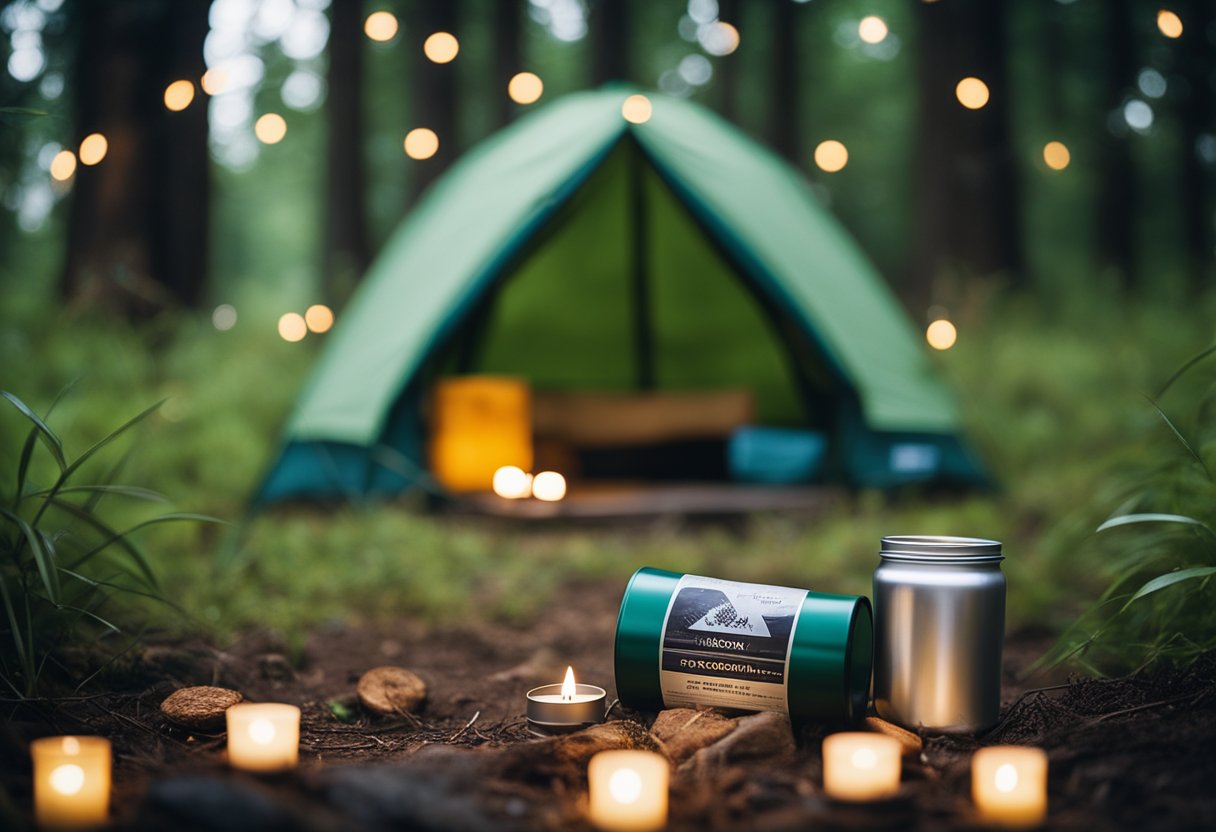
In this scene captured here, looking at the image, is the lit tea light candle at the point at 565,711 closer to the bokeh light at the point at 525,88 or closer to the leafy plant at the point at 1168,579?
the leafy plant at the point at 1168,579

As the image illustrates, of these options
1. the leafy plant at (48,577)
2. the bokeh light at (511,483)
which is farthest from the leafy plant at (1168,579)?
the bokeh light at (511,483)

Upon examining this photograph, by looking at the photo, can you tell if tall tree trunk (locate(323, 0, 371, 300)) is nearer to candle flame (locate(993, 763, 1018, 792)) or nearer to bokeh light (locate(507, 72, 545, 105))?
bokeh light (locate(507, 72, 545, 105))

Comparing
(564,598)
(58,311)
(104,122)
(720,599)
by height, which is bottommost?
(564,598)

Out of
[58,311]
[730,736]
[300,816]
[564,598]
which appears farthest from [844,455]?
[58,311]

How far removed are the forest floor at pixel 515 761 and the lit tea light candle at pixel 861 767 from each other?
0.08ft

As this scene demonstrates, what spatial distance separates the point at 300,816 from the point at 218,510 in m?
3.09

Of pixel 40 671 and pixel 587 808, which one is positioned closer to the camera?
pixel 587 808

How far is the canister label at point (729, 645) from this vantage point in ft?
6.00

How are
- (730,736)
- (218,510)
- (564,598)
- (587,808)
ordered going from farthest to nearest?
(218,510), (564,598), (730,736), (587,808)

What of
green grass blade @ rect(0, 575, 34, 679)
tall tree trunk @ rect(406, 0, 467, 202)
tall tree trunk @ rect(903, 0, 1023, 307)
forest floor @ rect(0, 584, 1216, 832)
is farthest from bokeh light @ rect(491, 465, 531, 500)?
tall tree trunk @ rect(406, 0, 467, 202)

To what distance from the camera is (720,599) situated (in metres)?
1.89

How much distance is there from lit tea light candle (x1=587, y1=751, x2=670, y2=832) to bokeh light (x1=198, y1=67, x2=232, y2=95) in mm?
2546

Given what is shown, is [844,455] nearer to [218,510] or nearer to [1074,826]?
[218,510]

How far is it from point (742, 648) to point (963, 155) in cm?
594
